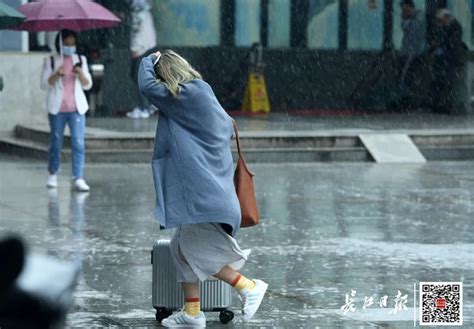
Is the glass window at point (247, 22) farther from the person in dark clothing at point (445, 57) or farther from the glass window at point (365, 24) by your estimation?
the person in dark clothing at point (445, 57)

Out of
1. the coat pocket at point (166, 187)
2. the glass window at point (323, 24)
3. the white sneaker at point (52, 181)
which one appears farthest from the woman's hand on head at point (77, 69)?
the glass window at point (323, 24)

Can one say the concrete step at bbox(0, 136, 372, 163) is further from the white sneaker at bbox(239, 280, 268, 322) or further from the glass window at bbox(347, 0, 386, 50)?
the white sneaker at bbox(239, 280, 268, 322)

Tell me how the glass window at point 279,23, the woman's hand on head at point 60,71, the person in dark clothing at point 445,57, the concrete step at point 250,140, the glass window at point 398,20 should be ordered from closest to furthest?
the woman's hand on head at point 60,71 → the concrete step at point 250,140 → the person in dark clothing at point 445,57 → the glass window at point 279,23 → the glass window at point 398,20

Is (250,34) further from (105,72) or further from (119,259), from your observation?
(119,259)

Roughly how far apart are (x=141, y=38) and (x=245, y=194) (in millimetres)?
15771

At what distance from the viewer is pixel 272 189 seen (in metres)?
14.9

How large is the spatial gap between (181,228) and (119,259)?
9.07 feet

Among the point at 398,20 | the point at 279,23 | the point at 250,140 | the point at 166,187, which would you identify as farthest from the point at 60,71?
the point at 398,20

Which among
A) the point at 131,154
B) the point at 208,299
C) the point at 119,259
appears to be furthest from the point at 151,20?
the point at 208,299

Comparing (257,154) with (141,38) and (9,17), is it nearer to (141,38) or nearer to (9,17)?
(141,38)

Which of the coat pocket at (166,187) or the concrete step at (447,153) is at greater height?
the coat pocket at (166,187)

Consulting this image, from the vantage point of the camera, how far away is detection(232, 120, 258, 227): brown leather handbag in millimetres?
7340

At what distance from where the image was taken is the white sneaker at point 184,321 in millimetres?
7305

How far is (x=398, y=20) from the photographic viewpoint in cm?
2541
